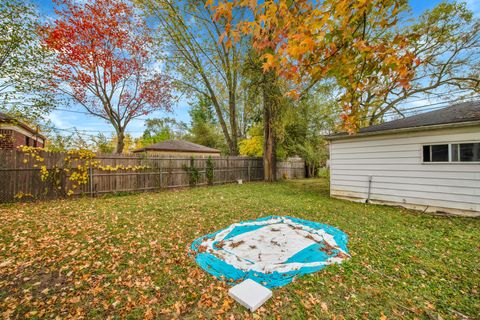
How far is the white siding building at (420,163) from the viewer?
15.2 ft

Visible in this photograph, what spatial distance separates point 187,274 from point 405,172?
6473 mm

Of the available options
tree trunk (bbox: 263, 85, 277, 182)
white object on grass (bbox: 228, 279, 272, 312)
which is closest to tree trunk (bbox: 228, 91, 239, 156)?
tree trunk (bbox: 263, 85, 277, 182)

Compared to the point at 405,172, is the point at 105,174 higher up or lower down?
lower down

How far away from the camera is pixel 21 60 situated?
580 cm

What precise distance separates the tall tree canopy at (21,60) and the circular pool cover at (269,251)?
7.58 m

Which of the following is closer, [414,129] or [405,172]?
[414,129]

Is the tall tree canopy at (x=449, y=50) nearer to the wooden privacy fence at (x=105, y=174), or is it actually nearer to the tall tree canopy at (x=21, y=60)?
the wooden privacy fence at (x=105, y=174)

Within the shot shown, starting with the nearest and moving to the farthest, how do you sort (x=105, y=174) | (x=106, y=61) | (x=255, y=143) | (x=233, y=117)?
(x=105, y=174), (x=106, y=61), (x=233, y=117), (x=255, y=143)

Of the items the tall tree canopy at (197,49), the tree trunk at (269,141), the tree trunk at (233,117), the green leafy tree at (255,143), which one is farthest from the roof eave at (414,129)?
the green leafy tree at (255,143)

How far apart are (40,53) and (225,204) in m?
7.72

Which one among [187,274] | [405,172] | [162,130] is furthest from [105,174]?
[162,130]

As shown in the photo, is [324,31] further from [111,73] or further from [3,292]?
[111,73]

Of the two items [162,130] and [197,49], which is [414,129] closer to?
[197,49]

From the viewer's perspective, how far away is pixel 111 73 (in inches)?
340
